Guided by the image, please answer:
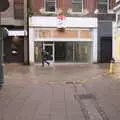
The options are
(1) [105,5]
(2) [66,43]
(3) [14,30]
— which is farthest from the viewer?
(1) [105,5]

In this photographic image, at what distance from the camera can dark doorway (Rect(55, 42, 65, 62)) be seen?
41.2 metres

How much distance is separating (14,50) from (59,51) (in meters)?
4.71

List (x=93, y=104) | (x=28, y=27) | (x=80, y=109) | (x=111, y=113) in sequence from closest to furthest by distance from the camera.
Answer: (x=111, y=113)
(x=80, y=109)
(x=93, y=104)
(x=28, y=27)

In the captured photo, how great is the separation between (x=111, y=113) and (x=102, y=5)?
32.2 meters

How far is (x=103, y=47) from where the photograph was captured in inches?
1650

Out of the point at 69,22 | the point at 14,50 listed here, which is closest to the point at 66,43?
the point at 69,22

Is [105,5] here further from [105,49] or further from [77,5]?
[105,49]

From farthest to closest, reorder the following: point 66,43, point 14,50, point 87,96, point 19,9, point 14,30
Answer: point 14,50 < point 66,43 < point 19,9 < point 14,30 < point 87,96

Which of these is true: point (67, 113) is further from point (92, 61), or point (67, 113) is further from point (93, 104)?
point (92, 61)

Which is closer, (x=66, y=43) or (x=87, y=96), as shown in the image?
(x=87, y=96)

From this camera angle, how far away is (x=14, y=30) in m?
40.0

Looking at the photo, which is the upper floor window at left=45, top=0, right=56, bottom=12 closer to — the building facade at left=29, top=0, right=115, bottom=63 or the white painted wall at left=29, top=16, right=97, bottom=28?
the building facade at left=29, top=0, right=115, bottom=63

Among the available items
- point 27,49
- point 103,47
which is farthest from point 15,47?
point 103,47

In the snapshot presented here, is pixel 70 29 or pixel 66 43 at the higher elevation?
pixel 70 29
